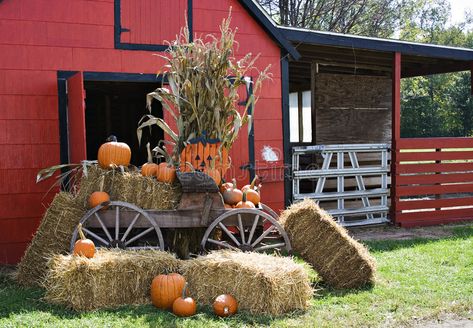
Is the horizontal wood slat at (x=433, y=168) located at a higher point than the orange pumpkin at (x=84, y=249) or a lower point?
higher

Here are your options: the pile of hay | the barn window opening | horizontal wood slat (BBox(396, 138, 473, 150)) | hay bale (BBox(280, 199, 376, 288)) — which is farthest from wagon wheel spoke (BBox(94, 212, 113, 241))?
the barn window opening

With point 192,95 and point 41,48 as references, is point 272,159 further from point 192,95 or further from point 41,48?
point 41,48

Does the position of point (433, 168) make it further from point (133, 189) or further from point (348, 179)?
point (133, 189)

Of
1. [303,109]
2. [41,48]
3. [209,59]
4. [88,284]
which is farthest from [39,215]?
[303,109]

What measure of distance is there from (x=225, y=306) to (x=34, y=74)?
4240mm

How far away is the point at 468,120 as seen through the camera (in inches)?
1293

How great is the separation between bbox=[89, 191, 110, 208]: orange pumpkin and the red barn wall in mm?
1675

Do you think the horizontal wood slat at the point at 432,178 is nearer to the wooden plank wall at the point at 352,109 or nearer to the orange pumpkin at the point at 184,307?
the wooden plank wall at the point at 352,109

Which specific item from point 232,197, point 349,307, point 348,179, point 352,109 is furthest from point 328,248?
point 352,109

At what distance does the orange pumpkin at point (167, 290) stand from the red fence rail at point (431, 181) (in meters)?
5.84

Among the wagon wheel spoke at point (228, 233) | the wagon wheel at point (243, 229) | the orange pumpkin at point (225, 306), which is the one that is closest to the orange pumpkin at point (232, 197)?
the wagon wheel at point (243, 229)

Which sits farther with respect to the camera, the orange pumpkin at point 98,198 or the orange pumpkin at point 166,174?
the orange pumpkin at point 166,174

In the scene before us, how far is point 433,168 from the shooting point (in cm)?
1041

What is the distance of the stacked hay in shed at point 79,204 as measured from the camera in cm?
605
